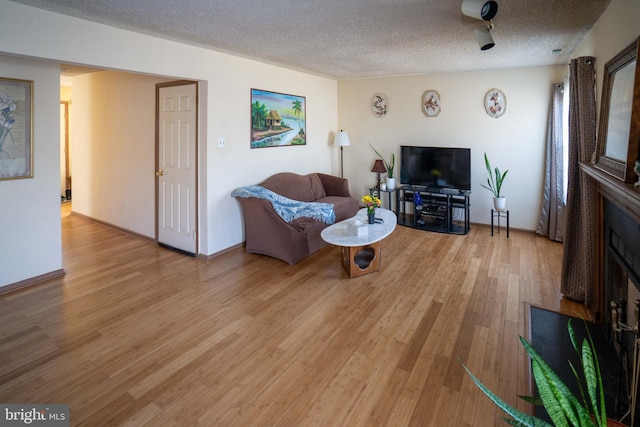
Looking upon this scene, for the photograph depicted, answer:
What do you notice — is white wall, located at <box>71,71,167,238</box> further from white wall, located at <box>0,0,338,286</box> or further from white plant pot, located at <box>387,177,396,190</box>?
white plant pot, located at <box>387,177,396,190</box>

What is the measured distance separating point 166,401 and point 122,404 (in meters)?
0.24

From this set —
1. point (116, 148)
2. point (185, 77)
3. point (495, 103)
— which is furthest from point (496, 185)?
point (116, 148)

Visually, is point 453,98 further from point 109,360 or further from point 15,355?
point 15,355

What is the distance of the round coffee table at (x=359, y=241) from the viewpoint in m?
3.66

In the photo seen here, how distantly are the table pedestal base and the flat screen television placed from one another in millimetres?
2233

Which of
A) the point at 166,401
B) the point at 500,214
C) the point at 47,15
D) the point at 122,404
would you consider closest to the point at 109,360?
the point at 122,404

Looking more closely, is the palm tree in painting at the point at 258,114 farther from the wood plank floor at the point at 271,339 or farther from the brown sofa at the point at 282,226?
the wood plank floor at the point at 271,339

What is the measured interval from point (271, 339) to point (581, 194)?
2.76m

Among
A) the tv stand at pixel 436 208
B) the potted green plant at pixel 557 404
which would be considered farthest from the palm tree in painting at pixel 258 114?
the potted green plant at pixel 557 404

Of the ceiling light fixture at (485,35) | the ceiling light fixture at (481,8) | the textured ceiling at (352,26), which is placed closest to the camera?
the ceiling light fixture at (481,8)

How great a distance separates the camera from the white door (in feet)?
14.4

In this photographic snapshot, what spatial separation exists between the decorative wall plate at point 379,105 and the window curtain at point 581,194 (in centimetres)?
348

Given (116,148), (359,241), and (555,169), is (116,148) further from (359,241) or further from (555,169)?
(555,169)

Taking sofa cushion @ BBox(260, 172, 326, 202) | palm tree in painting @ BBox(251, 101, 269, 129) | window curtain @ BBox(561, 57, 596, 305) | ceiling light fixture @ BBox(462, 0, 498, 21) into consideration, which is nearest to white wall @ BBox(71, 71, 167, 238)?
palm tree in painting @ BBox(251, 101, 269, 129)
